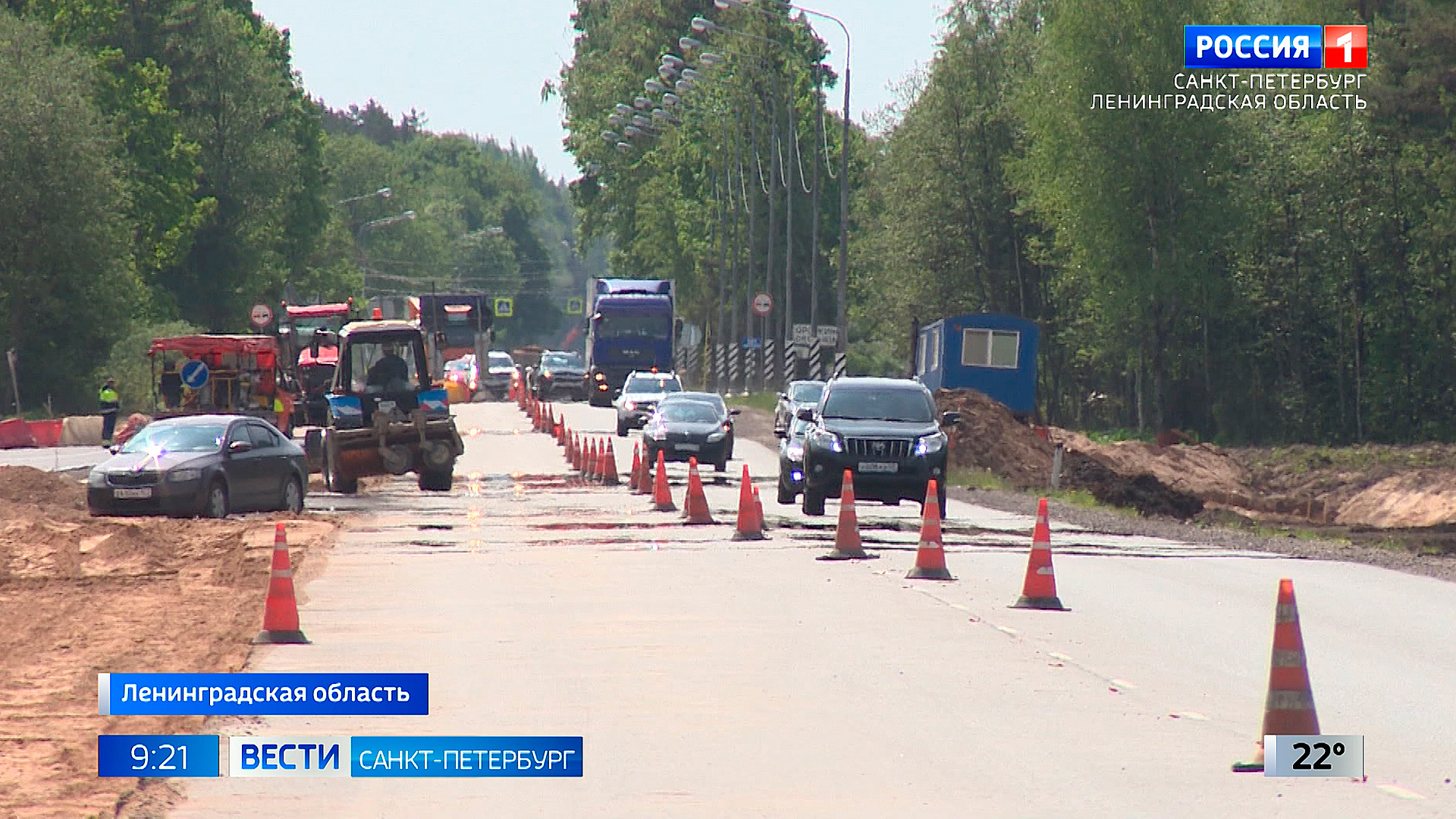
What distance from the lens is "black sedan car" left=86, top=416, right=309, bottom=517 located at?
25.7m

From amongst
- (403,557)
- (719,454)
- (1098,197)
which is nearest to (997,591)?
(403,557)

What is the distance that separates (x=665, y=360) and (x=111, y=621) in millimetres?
52377

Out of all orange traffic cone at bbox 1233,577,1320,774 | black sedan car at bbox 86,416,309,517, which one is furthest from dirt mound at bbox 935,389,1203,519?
orange traffic cone at bbox 1233,577,1320,774

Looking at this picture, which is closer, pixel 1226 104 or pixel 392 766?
pixel 392 766

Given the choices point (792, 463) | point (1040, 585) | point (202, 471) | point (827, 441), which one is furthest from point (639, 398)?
point (1040, 585)

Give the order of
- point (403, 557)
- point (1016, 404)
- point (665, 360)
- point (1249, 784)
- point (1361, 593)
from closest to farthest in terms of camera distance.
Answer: point (1249, 784)
point (1361, 593)
point (403, 557)
point (1016, 404)
point (665, 360)

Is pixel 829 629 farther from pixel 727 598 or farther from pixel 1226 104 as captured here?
pixel 1226 104

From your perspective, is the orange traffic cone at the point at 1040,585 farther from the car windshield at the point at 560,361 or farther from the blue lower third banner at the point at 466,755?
the car windshield at the point at 560,361

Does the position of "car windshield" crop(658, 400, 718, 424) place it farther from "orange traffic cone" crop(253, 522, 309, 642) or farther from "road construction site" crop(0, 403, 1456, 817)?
"orange traffic cone" crop(253, 522, 309, 642)

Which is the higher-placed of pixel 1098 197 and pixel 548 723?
pixel 1098 197

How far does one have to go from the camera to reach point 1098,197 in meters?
60.4

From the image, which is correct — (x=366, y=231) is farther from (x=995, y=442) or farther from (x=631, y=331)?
(x=995, y=442)

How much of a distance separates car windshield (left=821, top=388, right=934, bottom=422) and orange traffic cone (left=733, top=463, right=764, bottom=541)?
141 inches

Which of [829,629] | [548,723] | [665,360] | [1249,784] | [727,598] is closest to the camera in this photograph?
[1249,784]
